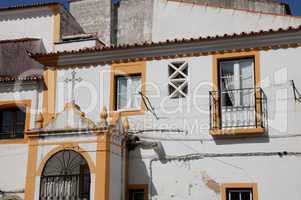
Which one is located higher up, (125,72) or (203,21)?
(203,21)

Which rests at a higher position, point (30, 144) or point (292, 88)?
point (292, 88)

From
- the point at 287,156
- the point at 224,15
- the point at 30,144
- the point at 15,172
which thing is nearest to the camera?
the point at 287,156

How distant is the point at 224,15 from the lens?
61.8 ft

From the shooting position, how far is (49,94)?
16.8 m

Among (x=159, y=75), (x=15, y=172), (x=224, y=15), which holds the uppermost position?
(x=224, y=15)

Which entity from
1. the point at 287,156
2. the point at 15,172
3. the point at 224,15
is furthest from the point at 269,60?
the point at 15,172

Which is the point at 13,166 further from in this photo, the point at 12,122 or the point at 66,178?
the point at 66,178

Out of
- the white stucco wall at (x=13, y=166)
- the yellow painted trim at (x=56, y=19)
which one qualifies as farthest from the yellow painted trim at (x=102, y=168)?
the yellow painted trim at (x=56, y=19)

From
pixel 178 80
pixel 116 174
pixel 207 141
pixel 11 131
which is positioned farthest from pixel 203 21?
pixel 11 131

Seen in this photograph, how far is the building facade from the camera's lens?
14.3m

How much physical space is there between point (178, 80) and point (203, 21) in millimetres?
4387

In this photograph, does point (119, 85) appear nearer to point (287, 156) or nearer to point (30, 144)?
point (30, 144)

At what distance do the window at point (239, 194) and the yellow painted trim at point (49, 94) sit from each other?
19.9ft

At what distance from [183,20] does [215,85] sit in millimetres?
5291
